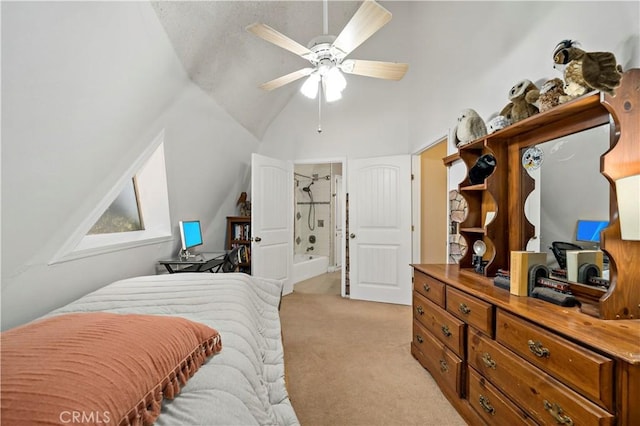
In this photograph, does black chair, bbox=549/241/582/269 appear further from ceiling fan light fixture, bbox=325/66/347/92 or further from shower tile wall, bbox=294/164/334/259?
shower tile wall, bbox=294/164/334/259

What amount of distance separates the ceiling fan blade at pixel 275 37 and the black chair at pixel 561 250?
1.89 metres

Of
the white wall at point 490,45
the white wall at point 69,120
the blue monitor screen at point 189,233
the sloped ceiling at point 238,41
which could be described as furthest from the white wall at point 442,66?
the white wall at point 69,120

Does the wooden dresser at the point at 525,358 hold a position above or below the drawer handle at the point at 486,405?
above

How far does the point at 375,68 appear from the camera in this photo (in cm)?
212

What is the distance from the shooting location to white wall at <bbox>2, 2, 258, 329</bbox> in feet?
4.09

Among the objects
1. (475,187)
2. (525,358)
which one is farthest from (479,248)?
(525,358)

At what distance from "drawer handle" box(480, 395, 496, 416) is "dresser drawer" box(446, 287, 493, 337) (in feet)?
1.07

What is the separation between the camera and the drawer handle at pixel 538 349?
108 centimetres

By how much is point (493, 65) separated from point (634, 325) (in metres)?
1.88

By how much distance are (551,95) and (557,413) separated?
135 cm

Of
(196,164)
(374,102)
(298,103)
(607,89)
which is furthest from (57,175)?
(374,102)

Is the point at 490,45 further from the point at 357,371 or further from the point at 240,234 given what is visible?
the point at 240,234

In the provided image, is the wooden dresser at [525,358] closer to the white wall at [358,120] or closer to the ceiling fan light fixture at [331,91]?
the ceiling fan light fixture at [331,91]

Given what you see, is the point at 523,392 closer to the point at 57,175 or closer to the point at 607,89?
the point at 607,89
